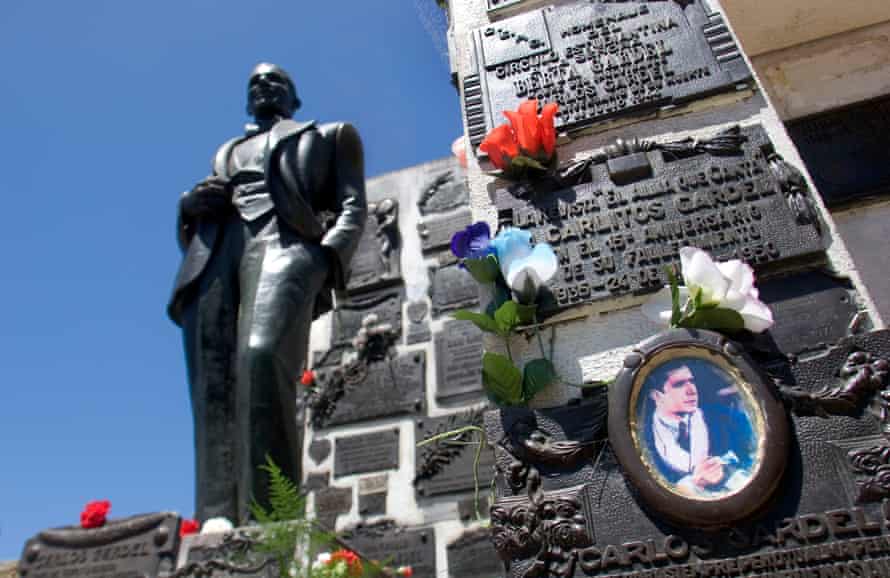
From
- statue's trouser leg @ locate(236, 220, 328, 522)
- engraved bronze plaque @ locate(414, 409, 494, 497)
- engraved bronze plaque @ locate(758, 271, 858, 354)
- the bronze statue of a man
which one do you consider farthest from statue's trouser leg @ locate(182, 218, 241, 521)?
engraved bronze plaque @ locate(758, 271, 858, 354)

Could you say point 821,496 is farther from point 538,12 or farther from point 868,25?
point 868,25

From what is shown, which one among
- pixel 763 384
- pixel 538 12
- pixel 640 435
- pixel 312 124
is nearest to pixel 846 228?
pixel 538 12

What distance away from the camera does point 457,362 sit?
4.78 meters

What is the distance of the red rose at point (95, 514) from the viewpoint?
90.6 inches

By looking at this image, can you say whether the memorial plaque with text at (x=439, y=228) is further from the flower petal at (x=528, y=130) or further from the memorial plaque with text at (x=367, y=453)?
the flower petal at (x=528, y=130)

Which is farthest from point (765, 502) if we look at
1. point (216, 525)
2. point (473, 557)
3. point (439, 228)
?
point (439, 228)

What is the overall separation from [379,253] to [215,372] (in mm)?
3078

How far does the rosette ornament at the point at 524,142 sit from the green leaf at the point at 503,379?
71 centimetres

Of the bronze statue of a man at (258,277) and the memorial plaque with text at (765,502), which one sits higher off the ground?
the bronze statue of a man at (258,277)

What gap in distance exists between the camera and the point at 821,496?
4.36ft

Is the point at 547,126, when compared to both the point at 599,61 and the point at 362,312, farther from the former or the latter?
the point at 362,312

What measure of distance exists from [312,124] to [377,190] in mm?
2938

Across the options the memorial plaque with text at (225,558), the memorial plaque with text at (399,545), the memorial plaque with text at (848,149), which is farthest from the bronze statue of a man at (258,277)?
the memorial plaque with text at (848,149)

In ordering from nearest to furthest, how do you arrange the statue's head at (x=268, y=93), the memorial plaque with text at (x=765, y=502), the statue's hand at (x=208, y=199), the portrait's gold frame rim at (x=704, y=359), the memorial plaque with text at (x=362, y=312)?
the memorial plaque with text at (x=765, y=502) < the portrait's gold frame rim at (x=704, y=359) < the statue's hand at (x=208, y=199) < the statue's head at (x=268, y=93) < the memorial plaque with text at (x=362, y=312)
